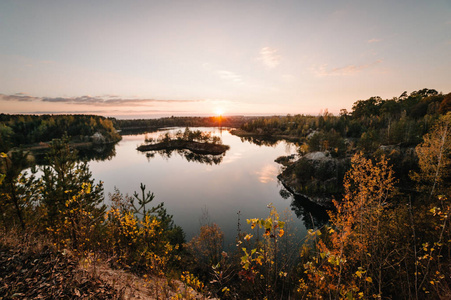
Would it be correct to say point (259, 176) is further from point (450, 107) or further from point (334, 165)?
point (450, 107)

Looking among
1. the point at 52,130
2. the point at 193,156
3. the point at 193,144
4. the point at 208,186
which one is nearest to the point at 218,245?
the point at 208,186

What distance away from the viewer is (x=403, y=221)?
45.3 feet

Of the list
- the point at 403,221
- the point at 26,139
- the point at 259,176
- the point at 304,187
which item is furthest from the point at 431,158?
the point at 26,139

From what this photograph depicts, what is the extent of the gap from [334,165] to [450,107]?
41.3m

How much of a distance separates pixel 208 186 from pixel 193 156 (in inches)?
1595

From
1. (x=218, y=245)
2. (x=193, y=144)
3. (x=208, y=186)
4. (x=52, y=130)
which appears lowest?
(x=208, y=186)

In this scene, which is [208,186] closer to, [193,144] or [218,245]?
[218,245]

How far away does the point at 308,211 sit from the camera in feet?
113

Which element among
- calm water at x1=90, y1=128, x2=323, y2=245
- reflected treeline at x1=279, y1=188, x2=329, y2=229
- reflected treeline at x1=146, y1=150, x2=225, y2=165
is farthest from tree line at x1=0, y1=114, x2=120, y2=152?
reflected treeline at x1=279, y1=188, x2=329, y2=229

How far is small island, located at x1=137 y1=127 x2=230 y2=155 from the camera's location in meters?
96.5

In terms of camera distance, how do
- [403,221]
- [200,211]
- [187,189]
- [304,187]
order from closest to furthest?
[403,221], [200,211], [304,187], [187,189]

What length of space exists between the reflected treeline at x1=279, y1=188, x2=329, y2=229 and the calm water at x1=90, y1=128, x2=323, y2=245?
17 centimetres

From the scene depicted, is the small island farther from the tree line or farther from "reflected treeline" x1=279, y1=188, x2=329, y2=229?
"reflected treeline" x1=279, y1=188, x2=329, y2=229

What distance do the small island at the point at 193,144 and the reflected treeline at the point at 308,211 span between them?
57.6 meters
